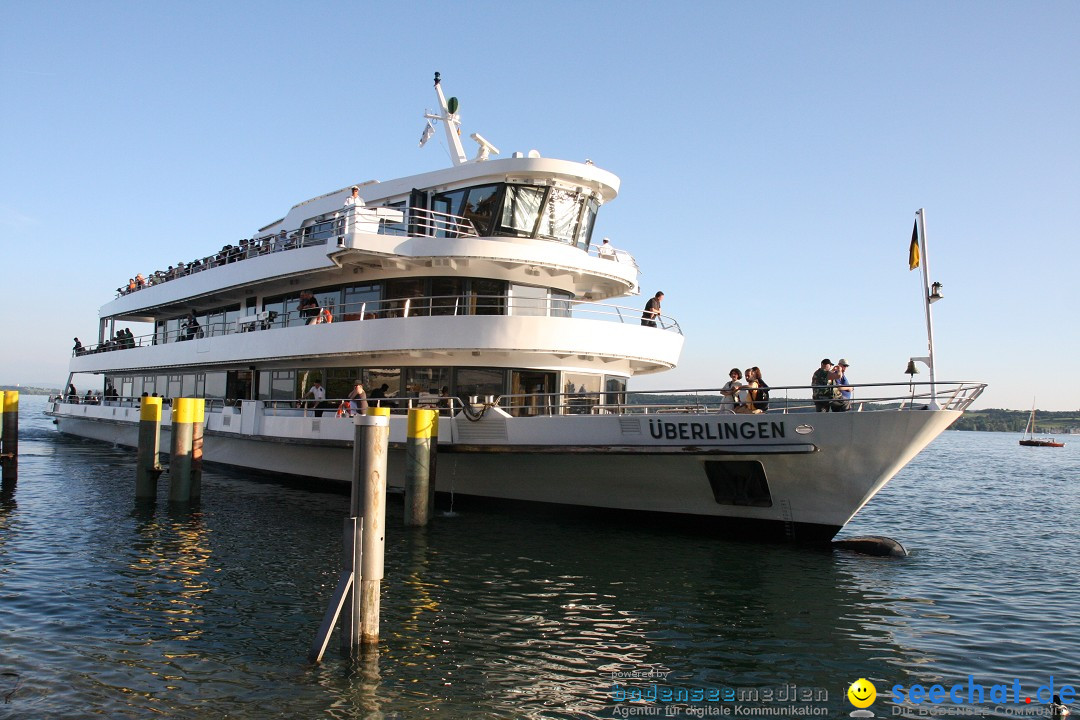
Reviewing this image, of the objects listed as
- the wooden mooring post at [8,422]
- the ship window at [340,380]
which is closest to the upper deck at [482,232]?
the ship window at [340,380]

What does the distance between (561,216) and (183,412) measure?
29.9ft

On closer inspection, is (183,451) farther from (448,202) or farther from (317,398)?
(448,202)

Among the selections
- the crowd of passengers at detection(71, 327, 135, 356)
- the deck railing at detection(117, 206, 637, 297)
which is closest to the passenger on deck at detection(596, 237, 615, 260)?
the deck railing at detection(117, 206, 637, 297)

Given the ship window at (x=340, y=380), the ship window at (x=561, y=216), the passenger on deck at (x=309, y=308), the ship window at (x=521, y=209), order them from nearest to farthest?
1. the ship window at (x=521, y=209)
2. the ship window at (x=561, y=216)
3. the ship window at (x=340, y=380)
4. the passenger on deck at (x=309, y=308)

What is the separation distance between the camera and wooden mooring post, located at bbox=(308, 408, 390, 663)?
725cm

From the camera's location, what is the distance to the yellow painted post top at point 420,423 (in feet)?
45.8

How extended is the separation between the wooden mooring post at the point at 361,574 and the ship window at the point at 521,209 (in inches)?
382

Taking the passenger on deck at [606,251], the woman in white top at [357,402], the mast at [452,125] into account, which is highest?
the mast at [452,125]

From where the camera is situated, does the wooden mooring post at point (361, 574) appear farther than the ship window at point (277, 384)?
No

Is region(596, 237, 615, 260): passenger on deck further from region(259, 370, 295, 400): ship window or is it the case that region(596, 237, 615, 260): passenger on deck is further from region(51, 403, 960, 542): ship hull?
region(259, 370, 295, 400): ship window

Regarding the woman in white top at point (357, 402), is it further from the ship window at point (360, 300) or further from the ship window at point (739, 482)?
the ship window at point (739, 482)

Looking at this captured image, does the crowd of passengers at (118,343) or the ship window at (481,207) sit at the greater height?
the ship window at (481,207)

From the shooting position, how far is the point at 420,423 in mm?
13984

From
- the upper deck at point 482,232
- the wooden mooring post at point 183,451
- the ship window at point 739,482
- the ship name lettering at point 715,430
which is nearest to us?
the ship name lettering at point 715,430
